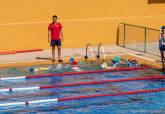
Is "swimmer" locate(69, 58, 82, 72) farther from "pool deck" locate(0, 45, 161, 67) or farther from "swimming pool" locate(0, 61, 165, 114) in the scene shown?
"pool deck" locate(0, 45, 161, 67)

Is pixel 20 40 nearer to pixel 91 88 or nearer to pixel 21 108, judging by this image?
pixel 91 88

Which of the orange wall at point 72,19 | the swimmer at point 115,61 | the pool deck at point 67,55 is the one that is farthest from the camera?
the orange wall at point 72,19

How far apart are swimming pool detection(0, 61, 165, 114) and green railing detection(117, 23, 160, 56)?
3.00 m

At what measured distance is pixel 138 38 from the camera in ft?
72.2

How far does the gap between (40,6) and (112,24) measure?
10.5ft

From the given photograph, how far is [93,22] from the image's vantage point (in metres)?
22.2

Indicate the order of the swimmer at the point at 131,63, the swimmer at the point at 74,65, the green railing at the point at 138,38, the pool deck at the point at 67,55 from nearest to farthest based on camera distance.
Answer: the swimmer at the point at 74,65, the swimmer at the point at 131,63, the pool deck at the point at 67,55, the green railing at the point at 138,38

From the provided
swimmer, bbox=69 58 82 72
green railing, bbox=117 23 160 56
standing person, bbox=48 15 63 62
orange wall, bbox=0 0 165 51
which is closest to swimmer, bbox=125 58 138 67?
swimmer, bbox=69 58 82 72

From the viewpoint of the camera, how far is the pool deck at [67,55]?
62.2 feet

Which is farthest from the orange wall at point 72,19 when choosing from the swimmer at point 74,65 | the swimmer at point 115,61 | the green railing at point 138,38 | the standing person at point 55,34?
the swimmer at point 115,61

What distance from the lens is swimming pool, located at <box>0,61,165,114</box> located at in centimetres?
1335

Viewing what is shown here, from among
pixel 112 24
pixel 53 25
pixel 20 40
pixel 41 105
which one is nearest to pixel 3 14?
pixel 20 40

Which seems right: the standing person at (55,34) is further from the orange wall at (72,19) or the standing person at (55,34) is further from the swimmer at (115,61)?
the orange wall at (72,19)

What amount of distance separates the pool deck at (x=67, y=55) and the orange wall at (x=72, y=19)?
0.60 meters
